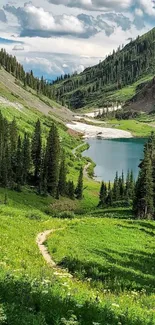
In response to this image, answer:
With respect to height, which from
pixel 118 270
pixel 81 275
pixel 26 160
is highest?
pixel 26 160

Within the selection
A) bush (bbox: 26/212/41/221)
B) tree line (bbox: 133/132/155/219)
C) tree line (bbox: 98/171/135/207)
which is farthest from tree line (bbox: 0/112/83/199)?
bush (bbox: 26/212/41/221)

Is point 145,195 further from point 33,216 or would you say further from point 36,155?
point 36,155

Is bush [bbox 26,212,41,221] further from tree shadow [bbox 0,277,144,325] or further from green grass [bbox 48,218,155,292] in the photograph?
tree shadow [bbox 0,277,144,325]

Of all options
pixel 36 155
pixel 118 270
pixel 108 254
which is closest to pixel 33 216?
pixel 108 254

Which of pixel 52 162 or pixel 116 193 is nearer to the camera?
pixel 52 162

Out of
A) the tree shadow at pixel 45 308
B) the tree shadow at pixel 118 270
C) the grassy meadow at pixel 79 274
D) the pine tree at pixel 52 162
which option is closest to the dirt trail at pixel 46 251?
the grassy meadow at pixel 79 274

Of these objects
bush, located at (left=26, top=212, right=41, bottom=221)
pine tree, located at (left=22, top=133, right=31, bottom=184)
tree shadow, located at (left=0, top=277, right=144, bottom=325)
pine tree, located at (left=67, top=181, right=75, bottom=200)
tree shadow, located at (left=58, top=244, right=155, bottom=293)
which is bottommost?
pine tree, located at (left=67, top=181, right=75, bottom=200)

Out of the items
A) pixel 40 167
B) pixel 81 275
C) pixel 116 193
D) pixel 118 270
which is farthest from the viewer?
pixel 40 167

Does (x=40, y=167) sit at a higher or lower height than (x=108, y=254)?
higher

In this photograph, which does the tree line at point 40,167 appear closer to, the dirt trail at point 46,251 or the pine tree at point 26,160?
the pine tree at point 26,160

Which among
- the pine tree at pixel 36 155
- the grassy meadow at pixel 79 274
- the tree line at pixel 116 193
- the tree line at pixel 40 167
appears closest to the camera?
the grassy meadow at pixel 79 274

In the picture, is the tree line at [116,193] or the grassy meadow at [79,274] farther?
the tree line at [116,193]

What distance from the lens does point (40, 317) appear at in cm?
970

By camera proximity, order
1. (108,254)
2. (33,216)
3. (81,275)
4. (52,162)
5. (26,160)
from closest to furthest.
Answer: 1. (81,275)
2. (108,254)
3. (33,216)
4. (26,160)
5. (52,162)
